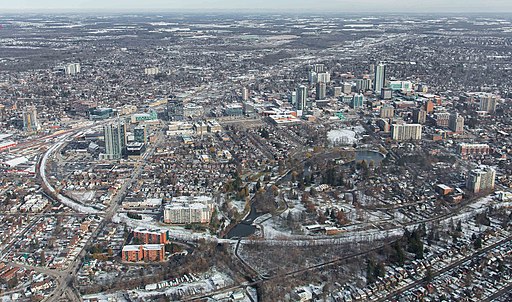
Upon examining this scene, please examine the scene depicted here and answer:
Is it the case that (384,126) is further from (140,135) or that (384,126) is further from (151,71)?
(151,71)

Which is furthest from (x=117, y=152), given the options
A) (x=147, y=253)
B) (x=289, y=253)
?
(x=289, y=253)

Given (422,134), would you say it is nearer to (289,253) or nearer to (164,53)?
(289,253)

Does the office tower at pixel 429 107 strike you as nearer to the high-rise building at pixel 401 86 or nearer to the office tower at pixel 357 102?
the office tower at pixel 357 102

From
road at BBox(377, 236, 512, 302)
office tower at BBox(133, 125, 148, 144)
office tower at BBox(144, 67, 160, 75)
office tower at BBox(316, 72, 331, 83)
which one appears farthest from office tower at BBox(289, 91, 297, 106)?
road at BBox(377, 236, 512, 302)

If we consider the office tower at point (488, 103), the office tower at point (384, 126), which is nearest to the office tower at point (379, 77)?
the office tower at point (488, 103)

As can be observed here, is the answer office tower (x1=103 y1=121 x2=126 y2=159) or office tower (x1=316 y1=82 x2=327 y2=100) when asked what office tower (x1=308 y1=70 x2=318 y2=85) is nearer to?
office tower (x1=316 y1=82 x2=327 y2=100)
